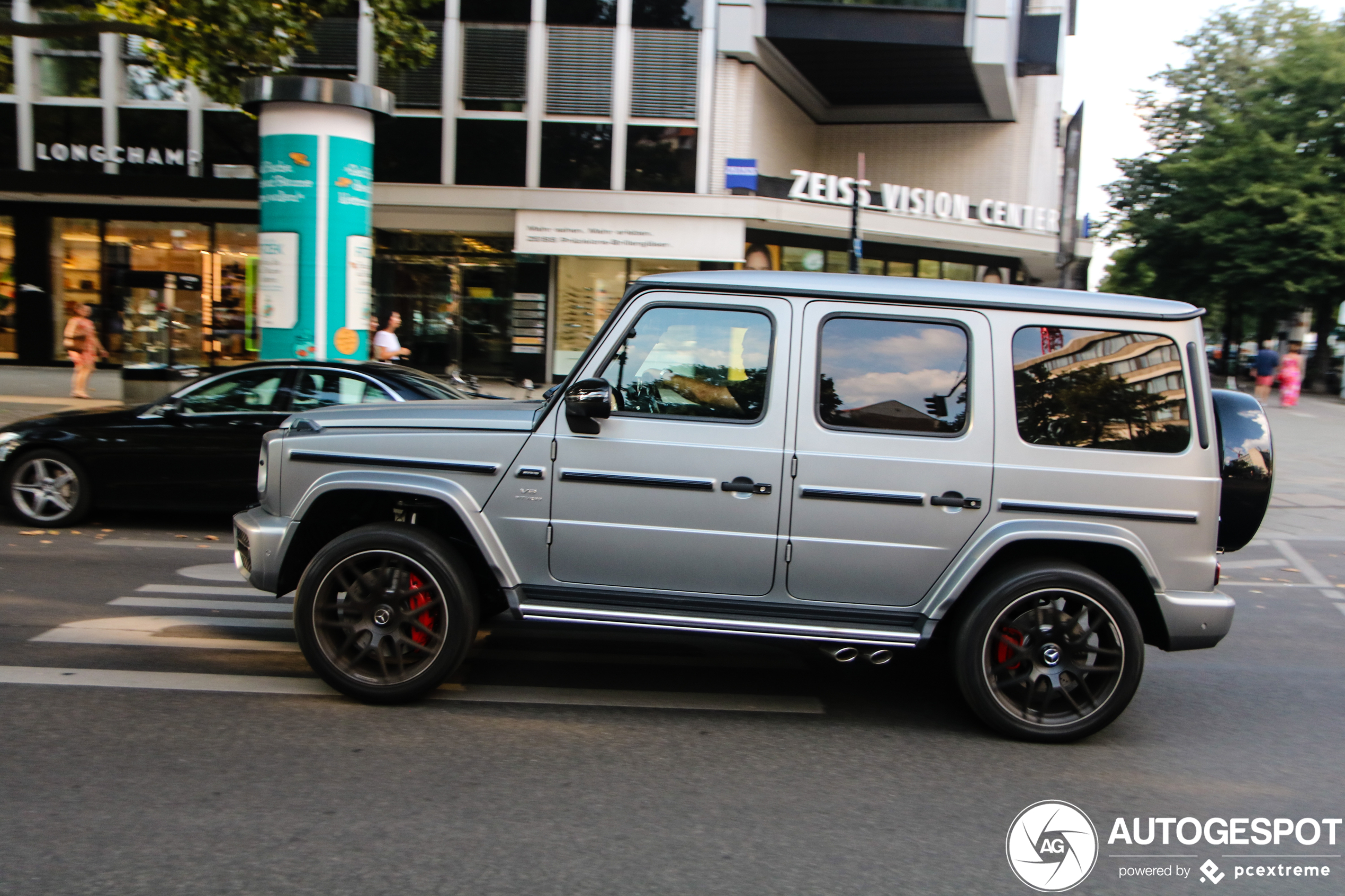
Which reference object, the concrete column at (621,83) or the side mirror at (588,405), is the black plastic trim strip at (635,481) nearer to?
the side mirror at (588,405)

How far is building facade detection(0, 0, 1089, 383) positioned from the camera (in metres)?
21.2

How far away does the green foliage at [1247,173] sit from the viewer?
33.7 meters

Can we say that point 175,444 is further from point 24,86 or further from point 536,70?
point 24,86

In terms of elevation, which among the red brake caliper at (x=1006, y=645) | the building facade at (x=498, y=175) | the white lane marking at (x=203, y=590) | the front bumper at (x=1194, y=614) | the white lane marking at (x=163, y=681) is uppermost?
the building facade at (x=498, y=175)

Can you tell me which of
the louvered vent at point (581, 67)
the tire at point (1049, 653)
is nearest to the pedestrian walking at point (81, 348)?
the louvered vent at point (581, 67)

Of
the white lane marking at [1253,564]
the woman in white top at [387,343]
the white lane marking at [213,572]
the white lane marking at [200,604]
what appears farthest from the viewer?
the woman in white top at [387,343]

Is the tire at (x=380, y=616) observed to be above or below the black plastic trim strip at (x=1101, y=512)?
below

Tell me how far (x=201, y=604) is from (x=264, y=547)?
73.4 inches

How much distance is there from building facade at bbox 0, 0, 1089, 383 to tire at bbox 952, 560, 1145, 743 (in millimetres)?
16434

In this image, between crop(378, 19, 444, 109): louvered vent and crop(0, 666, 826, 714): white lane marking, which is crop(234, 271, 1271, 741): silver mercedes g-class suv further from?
crop(378, 19, 444, 109): louvered vent

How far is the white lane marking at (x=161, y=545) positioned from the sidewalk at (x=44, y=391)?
24.2ft

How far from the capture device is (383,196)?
21500mm

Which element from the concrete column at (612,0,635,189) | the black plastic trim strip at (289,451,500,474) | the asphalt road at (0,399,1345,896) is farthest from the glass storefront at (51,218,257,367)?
the black plastic trim strip at (289,451,500,474)

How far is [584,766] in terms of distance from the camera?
4055 mm
